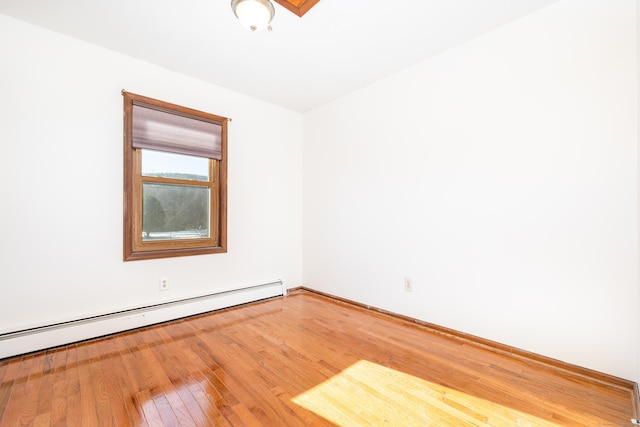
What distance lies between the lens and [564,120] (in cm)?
193

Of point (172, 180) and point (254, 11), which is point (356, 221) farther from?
point (254, 11)

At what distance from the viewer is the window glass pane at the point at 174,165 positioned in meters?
2.78

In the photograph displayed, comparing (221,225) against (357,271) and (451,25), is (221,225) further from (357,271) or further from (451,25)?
(451,25)

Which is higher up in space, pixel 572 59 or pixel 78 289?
pixel 572 59

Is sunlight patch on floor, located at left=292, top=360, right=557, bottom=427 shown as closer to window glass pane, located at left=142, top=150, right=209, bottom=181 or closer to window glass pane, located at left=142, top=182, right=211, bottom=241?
window glass pane, located at left=142, top=182, right=211, bottom=241

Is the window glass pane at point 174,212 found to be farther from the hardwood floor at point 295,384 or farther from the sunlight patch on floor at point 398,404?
the sunlight patch on floor at point 398,404

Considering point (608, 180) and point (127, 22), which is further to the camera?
point (127, 22)

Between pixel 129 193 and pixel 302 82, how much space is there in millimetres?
2069

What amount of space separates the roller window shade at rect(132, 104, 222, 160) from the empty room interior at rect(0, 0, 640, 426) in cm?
7

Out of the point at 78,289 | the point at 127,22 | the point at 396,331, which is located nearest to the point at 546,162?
the point at 396,331

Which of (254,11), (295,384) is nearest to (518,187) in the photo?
(295,384)

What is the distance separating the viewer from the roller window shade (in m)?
2.67

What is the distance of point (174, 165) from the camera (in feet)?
9.66

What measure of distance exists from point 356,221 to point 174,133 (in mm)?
2147
